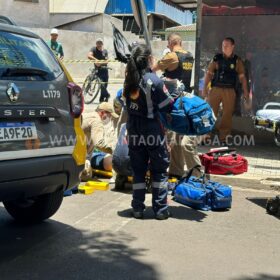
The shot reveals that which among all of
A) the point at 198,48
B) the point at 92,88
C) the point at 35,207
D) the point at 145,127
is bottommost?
the point at 35,207

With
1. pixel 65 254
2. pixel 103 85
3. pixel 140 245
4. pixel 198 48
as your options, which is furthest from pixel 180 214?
pixel 103 85

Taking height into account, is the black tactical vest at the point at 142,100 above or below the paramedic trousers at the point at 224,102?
above

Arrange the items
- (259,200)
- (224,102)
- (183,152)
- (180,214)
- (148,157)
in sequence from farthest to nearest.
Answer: (224,102), (183,152), (259,200), (180,214), (148,157)

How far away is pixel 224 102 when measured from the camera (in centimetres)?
926

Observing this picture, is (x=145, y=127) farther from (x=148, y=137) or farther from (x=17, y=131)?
(x=17, y=131)

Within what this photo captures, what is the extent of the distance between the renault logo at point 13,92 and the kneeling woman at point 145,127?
152 centimetres

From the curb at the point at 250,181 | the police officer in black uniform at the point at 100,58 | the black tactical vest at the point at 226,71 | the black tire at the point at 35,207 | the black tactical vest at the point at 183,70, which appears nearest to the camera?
the black tire at the point at 35,207

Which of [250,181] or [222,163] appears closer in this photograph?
[222,163]

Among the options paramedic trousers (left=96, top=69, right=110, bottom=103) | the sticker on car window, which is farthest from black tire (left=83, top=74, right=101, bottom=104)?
the sticker on car window

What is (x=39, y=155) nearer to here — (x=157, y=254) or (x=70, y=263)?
(x=70, y=263)

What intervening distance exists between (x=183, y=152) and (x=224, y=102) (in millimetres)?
2707

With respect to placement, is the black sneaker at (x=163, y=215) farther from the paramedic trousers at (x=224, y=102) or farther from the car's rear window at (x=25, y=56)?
the paramedic trousers at (x=224, y=102)

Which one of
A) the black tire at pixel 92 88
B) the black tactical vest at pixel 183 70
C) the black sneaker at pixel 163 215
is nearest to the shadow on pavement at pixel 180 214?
the black sneaker at pixel 163 215

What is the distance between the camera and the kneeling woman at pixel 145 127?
5.17 metres
